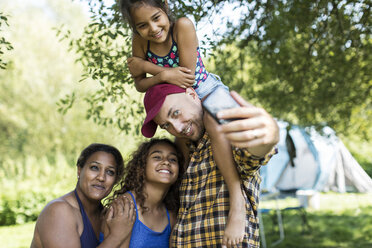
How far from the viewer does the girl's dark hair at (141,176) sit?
2889 millimetres

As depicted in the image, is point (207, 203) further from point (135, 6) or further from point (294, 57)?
point (294, 57)

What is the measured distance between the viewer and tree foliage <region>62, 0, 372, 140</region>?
16.1 ft

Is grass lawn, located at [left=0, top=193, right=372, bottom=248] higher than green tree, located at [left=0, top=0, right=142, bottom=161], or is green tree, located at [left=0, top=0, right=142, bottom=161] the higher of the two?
green tree, located at [left=0, top=0, right=142, bottom=161]

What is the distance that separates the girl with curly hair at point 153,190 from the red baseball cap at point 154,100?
303 millimetres

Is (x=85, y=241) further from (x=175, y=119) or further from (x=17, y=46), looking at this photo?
(x=17, y=46)

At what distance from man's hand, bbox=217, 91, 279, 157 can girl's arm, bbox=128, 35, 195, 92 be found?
3.50 ft

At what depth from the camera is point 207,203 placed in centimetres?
240

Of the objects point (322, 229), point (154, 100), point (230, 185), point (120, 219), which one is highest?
point (154, 100)

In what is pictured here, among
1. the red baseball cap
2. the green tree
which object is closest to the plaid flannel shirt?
the red baseball cap

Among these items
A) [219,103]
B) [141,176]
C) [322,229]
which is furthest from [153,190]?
[322,229]

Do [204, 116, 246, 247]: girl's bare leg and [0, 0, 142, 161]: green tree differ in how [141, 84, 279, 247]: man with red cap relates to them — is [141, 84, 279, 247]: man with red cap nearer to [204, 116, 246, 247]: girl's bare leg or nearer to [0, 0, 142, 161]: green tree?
[204, 116, 246, 247]: girl's bare leg

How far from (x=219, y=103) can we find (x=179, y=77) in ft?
3.61

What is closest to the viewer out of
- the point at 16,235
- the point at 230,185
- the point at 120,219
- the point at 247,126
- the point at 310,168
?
the point at 247,126

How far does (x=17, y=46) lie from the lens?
21.6 meters
